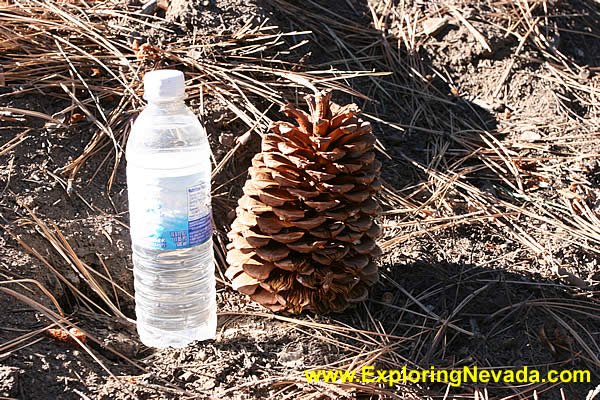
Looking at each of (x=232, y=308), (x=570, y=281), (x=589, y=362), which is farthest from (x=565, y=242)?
(x=232, y=308)

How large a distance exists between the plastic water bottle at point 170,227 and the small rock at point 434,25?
157cm

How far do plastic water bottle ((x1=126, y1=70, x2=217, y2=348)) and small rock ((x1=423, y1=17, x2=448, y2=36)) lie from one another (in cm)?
157

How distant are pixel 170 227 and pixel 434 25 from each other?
195 cm

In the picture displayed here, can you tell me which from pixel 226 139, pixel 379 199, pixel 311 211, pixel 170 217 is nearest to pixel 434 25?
pixel 379 199

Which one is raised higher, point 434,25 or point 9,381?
point 434,25

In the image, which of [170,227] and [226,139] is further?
[226,139]

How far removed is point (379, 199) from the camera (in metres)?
2.58

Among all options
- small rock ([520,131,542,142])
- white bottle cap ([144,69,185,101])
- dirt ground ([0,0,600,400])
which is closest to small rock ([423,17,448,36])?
dirt ground ([0,0,600,400])

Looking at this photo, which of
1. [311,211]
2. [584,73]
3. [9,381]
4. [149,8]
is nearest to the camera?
[9,381]

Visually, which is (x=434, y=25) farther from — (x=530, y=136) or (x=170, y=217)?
(x=170, y=217)

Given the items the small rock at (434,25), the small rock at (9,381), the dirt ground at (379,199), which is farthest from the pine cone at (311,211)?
the small rock at (434,25)

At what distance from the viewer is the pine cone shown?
1929mm

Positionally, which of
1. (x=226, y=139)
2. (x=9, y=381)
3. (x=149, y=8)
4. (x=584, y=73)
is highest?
(x=149, y=8)

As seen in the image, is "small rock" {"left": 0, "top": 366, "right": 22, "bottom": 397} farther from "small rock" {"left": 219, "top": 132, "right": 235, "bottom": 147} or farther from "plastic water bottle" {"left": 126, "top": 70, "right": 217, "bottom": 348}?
"small rock" {"left": 219, "top": 132, "right": 235, "bottom": 147}
